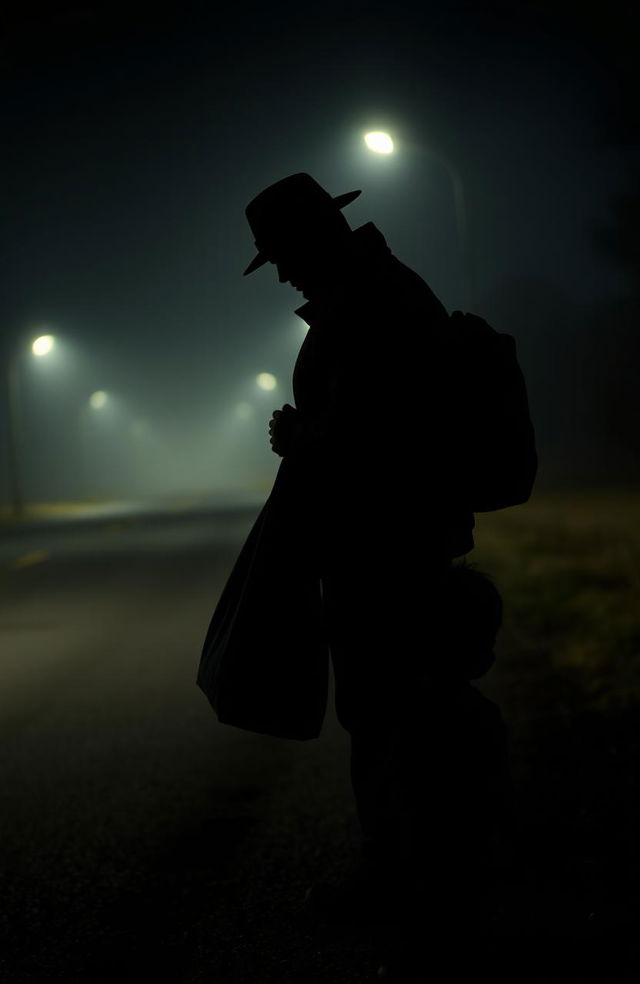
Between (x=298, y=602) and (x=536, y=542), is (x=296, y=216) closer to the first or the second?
(x=298, y=602)

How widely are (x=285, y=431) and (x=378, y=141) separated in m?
12.9

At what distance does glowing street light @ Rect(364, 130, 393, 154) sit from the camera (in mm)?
14312

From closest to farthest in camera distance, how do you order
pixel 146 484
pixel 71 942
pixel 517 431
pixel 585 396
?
pixel 517 431 → pixel 71 942 → pixel 585 396 → pixel 146 484

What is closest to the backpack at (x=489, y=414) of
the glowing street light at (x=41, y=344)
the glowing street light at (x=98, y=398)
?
the glowing street light at (x=41, y=344)

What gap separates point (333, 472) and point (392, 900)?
4.11ft

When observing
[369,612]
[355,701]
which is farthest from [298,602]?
[355,701]

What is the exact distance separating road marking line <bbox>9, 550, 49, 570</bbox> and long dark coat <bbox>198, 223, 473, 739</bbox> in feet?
41.5

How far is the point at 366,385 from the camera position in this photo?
7.66ft

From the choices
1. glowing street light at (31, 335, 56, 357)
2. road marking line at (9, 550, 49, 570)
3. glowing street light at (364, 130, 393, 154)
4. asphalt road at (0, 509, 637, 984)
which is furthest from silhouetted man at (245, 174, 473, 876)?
glowing street light at (31, 335, 56, 357)

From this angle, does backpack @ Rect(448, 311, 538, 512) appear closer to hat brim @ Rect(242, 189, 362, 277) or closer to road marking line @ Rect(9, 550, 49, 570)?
hat brim @ Rect(242, 189, 362, 277)

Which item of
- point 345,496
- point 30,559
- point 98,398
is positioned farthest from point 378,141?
point 98,398

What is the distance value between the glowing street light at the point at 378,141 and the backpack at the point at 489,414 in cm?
1285

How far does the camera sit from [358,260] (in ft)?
8.00

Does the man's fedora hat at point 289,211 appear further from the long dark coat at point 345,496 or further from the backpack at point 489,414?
the backpack at point 489,414
